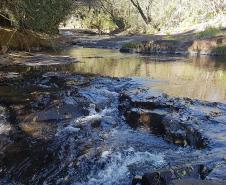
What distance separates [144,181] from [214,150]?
260 cm

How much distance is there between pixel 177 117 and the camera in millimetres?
10844

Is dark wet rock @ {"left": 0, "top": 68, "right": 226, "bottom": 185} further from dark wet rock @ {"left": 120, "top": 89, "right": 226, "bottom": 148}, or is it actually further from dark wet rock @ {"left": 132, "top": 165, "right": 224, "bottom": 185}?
dark wet rock @ {"left": 132, "top": 165, "right": 224, "bottom": 185}

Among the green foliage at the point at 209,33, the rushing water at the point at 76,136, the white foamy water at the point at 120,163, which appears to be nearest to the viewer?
the white foamy water at the point at 120,163

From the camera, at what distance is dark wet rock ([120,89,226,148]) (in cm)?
949

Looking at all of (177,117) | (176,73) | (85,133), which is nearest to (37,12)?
(176,73)

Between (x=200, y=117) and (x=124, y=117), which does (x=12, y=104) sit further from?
(x=200, y=117)

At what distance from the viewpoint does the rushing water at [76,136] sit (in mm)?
7684

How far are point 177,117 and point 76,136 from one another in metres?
2.75

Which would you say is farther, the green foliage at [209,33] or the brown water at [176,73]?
the green foliage at [209,33]

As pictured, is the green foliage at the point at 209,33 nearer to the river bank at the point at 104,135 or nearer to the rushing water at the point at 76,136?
the rushing water at the point at 76,136

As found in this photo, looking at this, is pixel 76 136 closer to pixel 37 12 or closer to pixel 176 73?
pixel 176 73

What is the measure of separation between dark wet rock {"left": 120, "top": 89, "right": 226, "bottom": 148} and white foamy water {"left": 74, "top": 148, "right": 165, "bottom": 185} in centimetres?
124

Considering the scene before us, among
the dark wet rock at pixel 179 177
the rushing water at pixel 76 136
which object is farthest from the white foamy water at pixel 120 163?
the dark wet rock at pixel 179 177

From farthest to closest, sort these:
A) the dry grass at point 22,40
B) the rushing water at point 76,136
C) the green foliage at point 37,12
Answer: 1. the dry grass at point 22,40
2. the green foliage at point 37,12
3. the rushing water at point 76,136
